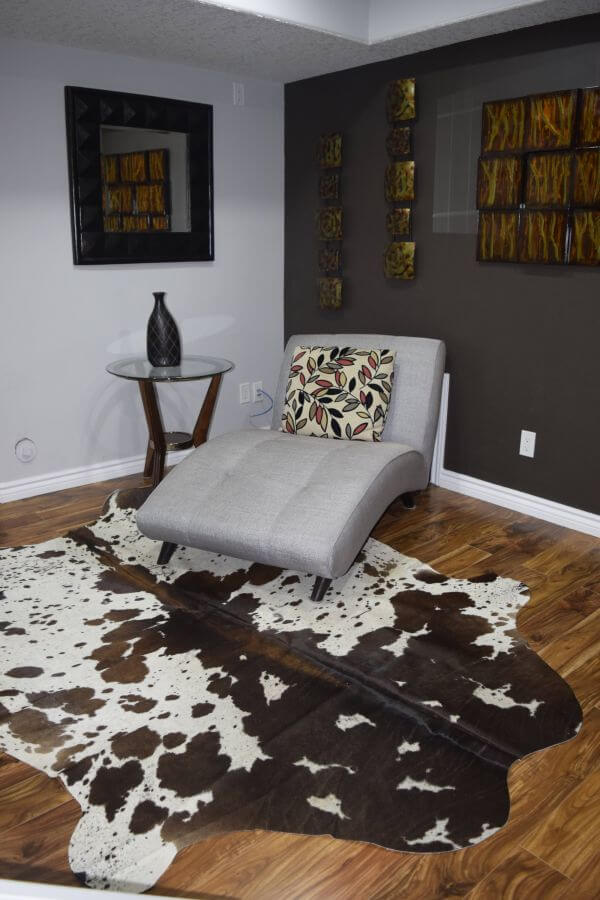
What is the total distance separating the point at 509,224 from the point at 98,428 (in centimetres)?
215

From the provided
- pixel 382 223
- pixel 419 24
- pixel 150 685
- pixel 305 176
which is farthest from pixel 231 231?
pixel 150 685

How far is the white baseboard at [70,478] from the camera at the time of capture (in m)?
3.68

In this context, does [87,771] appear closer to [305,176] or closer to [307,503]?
[307,503]

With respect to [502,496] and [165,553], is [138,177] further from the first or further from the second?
[502,496]

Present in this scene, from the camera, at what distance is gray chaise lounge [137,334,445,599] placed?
257 cm

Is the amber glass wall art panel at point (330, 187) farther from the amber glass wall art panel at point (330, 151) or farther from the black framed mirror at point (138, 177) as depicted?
the black framed mirror at point (138, 177)

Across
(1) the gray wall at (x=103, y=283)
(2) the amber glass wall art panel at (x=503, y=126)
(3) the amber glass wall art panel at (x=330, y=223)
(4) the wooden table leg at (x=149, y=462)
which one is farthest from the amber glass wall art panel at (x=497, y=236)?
(4) the wooden table leg at (x=149, y=462)

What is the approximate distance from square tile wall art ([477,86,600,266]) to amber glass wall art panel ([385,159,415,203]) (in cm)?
40

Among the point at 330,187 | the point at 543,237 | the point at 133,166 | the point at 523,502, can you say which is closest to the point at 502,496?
the point at 523,502

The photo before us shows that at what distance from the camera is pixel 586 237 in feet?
10.0

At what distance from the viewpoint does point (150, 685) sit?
221 cm

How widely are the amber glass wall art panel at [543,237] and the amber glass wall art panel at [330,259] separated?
1.10 metres

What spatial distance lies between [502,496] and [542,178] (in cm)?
138

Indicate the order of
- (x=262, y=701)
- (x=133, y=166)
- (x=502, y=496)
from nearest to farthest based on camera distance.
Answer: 1. (x=262, y=701)
2. (x=502, y=496)
3. (x=133, y=166)
